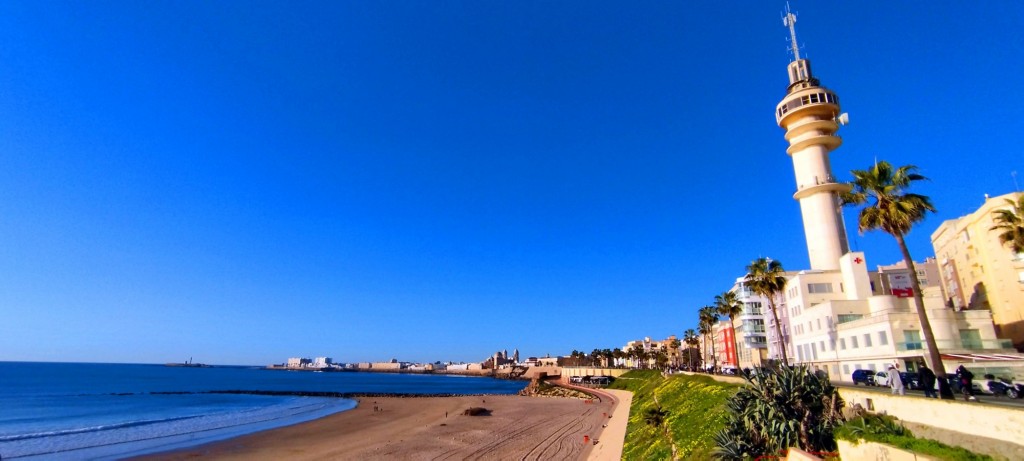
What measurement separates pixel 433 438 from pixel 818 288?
42.0m

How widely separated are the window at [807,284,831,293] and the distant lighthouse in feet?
15.8

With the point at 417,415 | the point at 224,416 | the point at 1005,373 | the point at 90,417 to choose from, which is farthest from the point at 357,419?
the point at 1005,373

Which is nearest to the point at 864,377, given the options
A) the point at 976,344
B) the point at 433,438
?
the point at 976,344

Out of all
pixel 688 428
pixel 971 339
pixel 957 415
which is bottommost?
pixel 688 428

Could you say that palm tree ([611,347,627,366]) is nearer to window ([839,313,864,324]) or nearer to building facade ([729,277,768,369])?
building facade ([729,277,768,369])

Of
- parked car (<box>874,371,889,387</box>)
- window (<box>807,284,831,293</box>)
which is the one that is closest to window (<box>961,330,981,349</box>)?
parked car (<box>874,371,889,387</box>)

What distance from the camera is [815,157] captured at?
2384 inches

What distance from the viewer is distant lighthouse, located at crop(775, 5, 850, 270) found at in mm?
57844

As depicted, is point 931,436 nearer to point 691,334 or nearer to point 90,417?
point 90,417

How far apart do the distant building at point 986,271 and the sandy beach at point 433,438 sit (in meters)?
36.3

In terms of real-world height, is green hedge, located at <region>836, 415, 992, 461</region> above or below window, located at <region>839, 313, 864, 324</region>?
below

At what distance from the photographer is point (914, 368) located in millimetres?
33125

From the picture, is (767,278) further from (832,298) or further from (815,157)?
(815,157)

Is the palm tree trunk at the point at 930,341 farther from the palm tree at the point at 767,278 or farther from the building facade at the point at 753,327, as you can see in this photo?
the building facade at the point at 753,327
